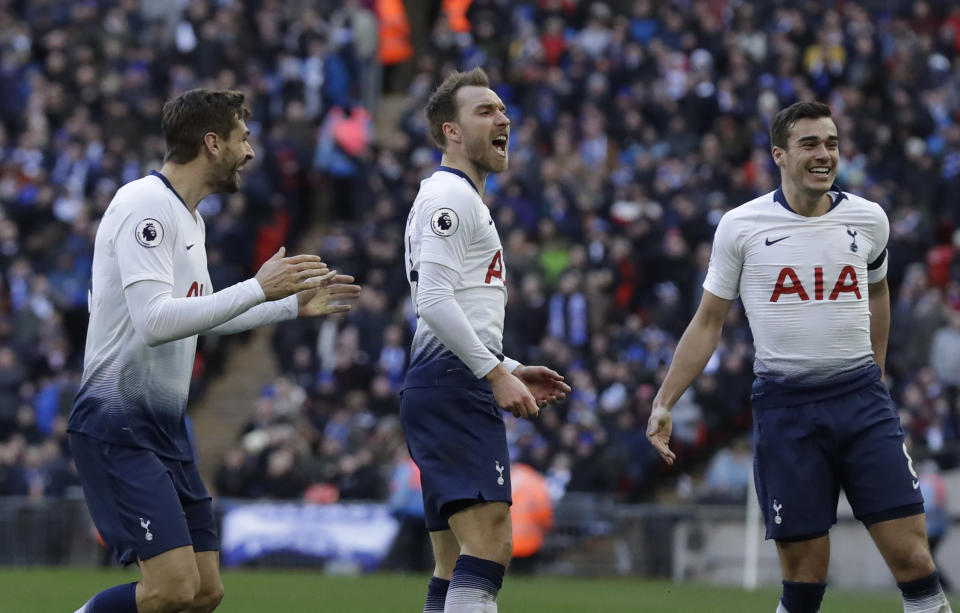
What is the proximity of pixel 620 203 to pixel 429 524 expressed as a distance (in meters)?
14.2

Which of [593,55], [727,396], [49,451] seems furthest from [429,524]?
[593,55]

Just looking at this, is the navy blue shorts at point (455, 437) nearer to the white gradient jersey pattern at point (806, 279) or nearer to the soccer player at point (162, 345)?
the soccer player at point (162, 345)

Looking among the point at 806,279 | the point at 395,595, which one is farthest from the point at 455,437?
the point at 395,595

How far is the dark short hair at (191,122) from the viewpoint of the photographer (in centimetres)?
741

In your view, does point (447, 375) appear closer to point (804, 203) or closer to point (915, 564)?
point (804, 203)

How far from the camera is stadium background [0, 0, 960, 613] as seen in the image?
18.5 meters

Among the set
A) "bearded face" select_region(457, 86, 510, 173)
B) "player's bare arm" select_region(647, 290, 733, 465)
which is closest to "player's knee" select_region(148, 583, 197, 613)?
"bearded face" select_region(457, 86, 510, 173)

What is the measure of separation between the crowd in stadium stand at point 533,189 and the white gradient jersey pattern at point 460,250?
1080 centimetres

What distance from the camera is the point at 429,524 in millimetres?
7531

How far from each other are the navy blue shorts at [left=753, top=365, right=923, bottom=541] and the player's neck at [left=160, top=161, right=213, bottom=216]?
2853mm

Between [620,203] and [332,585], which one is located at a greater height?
[620,203]

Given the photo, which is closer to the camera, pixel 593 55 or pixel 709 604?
pixel 709 604

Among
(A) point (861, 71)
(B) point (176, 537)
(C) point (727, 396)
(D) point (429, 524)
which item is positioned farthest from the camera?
(A) point (861, 71)

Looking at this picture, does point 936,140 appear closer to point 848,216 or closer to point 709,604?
point 709,604
